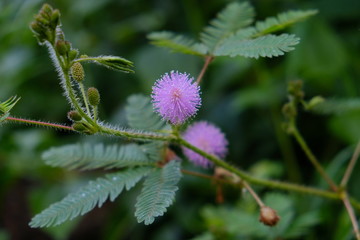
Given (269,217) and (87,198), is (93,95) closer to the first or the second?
(87,198)

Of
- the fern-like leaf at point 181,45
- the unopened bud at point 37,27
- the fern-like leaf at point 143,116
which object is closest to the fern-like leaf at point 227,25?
the fern-like leaf at point 181,45

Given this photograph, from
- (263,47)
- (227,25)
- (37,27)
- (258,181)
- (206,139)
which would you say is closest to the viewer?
(37,27)

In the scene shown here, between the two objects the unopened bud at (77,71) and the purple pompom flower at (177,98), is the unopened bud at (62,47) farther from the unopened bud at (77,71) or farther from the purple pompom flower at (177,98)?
the purple pompom flower at (177,98)

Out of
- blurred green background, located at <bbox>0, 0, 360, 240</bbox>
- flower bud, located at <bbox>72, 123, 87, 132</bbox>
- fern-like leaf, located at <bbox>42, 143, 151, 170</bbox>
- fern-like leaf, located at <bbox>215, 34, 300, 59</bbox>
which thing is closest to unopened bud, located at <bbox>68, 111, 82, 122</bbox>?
flower bud, located at <bbox>72, 123, 87, 132</bbox>

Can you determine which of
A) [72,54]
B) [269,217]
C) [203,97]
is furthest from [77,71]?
[203,97]

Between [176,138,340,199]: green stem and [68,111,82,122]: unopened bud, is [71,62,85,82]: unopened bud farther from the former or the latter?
[176,138,340,199]: green stem

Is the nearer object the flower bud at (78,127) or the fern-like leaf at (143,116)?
the flower bud at (78,127)
